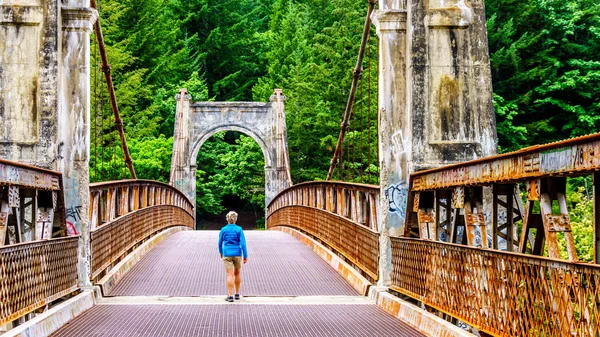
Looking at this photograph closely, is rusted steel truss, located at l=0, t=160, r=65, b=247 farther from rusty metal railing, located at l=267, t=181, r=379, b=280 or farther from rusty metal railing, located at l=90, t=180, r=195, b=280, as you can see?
rusty metal railing, located at l=267, t=181, r=379, b=280

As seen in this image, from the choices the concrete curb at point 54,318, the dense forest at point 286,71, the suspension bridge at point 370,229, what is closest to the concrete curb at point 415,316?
the suspension bridge at point 370,229

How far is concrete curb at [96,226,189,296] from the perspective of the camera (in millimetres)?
10336

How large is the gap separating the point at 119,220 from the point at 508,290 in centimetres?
773

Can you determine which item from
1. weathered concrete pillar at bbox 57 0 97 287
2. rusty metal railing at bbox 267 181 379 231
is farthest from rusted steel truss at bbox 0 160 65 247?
rusty metal railing at bbox 267 181 379 231

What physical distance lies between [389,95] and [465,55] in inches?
36.2

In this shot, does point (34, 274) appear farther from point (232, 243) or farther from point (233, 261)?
point (232, 243)

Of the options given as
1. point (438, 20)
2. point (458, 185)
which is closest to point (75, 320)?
point (458, 185)

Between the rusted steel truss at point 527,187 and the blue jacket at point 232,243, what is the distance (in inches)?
94.0

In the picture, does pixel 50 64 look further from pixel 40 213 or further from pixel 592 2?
pixel 592 2

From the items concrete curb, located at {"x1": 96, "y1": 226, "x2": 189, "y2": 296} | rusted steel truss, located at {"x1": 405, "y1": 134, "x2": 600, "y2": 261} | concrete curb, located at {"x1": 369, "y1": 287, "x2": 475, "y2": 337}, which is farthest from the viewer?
concrete curb, located at {"x1": 96, "y1": 226, "x2": 189, "y2": 296}

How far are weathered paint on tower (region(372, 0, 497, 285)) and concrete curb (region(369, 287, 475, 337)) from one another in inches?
18.6

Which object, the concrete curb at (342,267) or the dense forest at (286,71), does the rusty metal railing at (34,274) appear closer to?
the concrete curb at (342,267)

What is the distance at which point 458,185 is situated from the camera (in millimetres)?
7082

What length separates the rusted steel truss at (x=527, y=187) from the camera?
4777 mm
